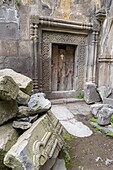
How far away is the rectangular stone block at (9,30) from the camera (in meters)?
3.50

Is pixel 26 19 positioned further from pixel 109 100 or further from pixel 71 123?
pixel 109 100

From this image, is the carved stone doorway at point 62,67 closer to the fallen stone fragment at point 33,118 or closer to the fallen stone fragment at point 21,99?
the fallen stone fragment at point 21,99

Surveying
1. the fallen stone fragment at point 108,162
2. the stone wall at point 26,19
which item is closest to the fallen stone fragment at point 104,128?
the fallen stone fragment at point 108,162

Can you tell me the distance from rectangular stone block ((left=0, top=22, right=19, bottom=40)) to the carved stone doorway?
107 centimetres

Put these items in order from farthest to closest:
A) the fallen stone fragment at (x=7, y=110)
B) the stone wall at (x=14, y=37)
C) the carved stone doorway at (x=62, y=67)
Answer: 1. the carved stone doorway at (x=62, y=67)
2. the stone wall at (x=14, y=37)
3. the fallen stone fragment at (x=7, y=110)

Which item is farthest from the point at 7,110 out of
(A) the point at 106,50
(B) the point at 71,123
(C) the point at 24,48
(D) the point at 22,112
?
(A) the point at 106,50

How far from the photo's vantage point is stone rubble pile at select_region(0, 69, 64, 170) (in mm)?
1167

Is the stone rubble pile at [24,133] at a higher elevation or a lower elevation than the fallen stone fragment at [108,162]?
higher

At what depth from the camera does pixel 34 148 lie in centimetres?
128

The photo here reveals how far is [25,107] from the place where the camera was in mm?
1804

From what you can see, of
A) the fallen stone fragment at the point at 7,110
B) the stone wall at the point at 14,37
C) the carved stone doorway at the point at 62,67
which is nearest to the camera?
the fallen stone fragment at the point at 7,110

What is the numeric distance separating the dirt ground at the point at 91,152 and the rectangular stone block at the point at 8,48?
96.5 inches

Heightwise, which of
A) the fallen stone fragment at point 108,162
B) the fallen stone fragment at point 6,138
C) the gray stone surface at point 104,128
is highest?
the fallen stone fragment at point 6,138

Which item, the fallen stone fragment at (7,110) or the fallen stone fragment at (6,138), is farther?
the fallen stone fragment at (7,110)
